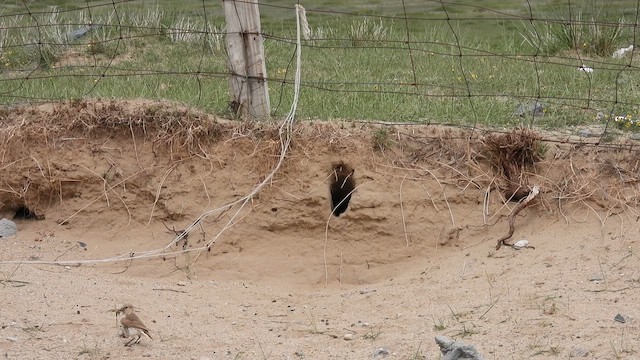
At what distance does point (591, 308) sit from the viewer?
5449 mm

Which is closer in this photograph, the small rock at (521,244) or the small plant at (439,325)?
the small plant at (439,325)

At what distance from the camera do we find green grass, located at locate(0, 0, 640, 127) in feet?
25.0

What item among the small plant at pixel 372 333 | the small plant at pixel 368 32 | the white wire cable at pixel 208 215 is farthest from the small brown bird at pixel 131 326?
the small plant at pixel 368 32

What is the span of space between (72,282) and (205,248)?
995 millimetres

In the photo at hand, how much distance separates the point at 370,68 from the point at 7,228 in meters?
3.84

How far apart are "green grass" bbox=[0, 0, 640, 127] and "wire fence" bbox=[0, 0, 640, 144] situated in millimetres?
20

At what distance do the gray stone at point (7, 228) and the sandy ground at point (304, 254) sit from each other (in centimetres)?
7

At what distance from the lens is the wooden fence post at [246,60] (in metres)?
7.05

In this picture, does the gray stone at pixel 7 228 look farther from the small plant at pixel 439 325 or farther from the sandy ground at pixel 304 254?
the small plant at pixel 439 325

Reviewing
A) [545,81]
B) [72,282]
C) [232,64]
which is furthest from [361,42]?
[72,282]

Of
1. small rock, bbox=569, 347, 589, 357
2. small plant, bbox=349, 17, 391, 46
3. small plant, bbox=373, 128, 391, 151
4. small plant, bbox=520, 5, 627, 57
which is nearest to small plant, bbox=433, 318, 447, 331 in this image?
small rock, bbox=569, 347, 589, 357

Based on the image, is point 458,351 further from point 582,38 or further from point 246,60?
point 582,38

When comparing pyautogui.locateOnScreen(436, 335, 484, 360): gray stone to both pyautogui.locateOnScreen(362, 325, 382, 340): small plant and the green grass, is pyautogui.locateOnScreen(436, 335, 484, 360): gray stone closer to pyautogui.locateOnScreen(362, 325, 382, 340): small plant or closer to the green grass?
pyautogui.locateOnScreen(362, 325, 382, 340): small plant

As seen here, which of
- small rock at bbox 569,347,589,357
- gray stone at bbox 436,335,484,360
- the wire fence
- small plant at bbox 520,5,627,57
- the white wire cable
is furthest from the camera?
small plant at bbox 520,5,627,57
